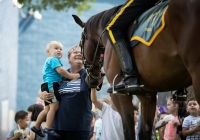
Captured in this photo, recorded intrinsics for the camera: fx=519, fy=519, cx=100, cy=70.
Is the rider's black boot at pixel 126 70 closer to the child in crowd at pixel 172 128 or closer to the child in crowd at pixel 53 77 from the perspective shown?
the child in crowd at pixel 53 77

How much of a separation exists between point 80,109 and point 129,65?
1677 millimetres

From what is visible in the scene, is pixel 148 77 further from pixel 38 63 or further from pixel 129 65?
pixel 38 63

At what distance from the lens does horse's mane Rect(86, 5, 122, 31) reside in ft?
22.7

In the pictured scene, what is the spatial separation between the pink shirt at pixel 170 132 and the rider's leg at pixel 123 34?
10.7ft

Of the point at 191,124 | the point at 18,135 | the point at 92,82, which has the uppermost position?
the point at 92,82

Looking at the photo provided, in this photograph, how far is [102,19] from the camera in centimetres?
716

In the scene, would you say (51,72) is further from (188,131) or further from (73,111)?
(188,131)

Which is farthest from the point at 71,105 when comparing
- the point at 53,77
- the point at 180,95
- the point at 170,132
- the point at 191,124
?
the point at 170,132

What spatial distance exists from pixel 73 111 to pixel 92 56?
34.0 inches

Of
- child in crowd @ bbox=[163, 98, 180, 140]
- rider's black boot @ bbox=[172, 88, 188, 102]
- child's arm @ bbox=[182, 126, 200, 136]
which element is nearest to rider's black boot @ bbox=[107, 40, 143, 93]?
rider's black boot @ bbox=[172, 88, 188, 102]

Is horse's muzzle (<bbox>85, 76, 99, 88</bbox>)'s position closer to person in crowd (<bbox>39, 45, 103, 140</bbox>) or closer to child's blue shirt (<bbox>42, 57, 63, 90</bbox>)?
person in crowd (<bbox>39, 45, 103, 140</bbox>)

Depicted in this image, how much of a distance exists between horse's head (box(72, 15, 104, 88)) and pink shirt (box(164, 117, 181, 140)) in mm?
2295

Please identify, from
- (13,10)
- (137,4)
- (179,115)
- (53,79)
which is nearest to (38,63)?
(13,10)

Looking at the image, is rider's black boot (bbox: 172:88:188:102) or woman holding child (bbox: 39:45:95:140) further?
woman holding child (bbox: 39:45:95:140)
